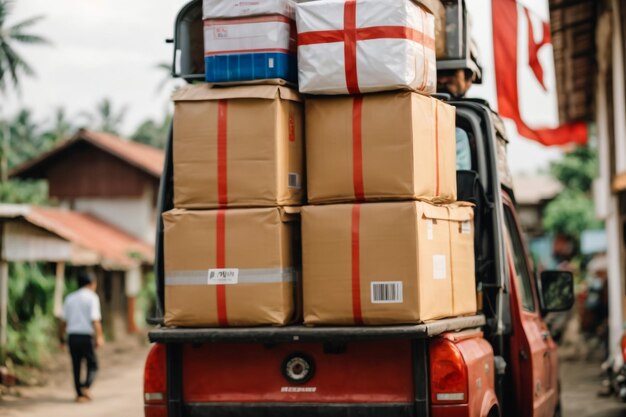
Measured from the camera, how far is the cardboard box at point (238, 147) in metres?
5.08

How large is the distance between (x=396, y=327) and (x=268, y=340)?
63cm

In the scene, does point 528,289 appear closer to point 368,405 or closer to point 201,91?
point 368,405

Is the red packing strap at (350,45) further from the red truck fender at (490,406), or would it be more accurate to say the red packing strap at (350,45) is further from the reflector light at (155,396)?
the reflector light at (155,396)

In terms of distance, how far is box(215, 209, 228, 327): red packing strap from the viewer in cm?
509

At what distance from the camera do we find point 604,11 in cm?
1511

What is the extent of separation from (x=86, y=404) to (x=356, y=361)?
379 inches

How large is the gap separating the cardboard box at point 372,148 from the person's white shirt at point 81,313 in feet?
28.5

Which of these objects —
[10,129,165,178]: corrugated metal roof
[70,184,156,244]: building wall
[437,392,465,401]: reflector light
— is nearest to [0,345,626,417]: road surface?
[437,392,465,401]: reflector light

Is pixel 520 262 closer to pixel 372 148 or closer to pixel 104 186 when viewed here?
pixel 372 148

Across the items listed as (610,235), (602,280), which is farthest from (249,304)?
(602,280)

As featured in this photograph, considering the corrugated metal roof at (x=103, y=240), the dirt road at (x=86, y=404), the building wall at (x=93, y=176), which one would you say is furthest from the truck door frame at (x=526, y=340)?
the building wall at (x=93, y=176)

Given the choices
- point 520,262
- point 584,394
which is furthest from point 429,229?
point 584,394

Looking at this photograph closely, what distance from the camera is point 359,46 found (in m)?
5.05

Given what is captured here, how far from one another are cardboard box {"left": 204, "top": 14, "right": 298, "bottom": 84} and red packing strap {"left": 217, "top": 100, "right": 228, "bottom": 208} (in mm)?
204
